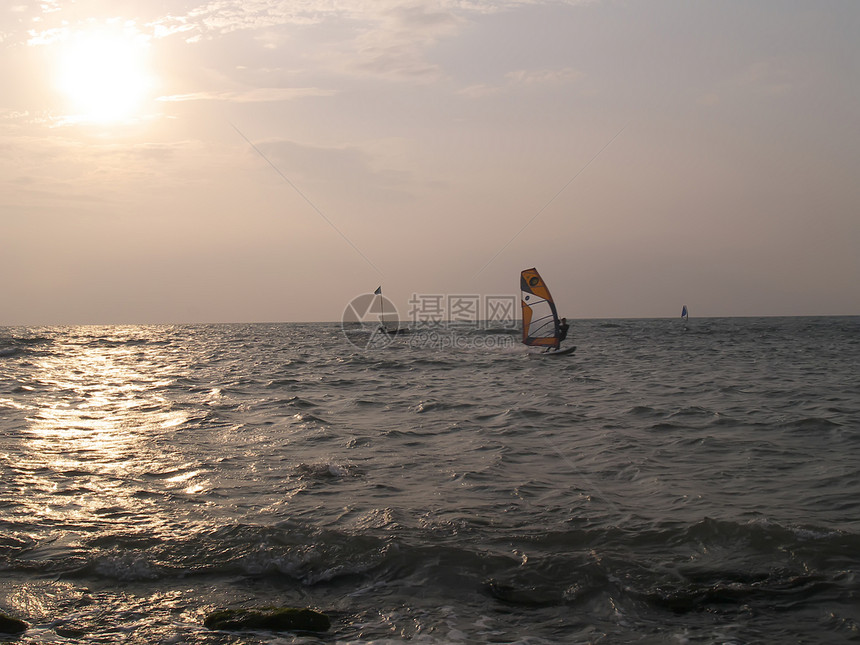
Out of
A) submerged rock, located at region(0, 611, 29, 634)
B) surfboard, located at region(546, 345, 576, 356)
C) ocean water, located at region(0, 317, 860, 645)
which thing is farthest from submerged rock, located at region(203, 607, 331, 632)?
surfboard, located at region(546, 345, 576, 356)

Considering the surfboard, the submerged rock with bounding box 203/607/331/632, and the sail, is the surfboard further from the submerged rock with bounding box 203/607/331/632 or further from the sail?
the submerged rock with bounding box 203/607/331/632

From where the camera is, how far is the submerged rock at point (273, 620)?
200 inches

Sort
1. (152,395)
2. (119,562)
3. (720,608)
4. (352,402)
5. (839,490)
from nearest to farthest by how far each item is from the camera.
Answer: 1. (720,608)
2. (119,562)
3. (839,490)
4. (352,402)
5. (152,395)

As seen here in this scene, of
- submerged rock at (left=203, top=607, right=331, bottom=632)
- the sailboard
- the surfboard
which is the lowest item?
submerged rock at (left=203, top=607, right=331, bottom=632)

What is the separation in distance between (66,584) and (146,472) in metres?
3.98

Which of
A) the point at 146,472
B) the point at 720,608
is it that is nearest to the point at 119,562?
the point at 146,472

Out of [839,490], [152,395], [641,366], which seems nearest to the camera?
[839,490]

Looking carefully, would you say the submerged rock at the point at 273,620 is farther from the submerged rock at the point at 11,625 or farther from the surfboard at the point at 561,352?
the surfboard at the point at 561,352

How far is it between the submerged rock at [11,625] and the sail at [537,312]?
26.7 m

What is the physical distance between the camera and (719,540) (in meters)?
6.90

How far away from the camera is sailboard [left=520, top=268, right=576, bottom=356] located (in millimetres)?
30297

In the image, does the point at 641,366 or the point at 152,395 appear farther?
the point at 641,366

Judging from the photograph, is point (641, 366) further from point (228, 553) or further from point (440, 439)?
point (228, 553)

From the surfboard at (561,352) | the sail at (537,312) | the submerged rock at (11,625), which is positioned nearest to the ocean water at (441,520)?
the submerged rock at (11,625)
